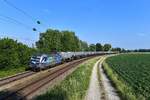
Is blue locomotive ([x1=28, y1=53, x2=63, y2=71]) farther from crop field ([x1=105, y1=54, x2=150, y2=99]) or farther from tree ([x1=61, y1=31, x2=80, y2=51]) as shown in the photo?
tree ([x1=61, y1=31, x2=80, y2=51])

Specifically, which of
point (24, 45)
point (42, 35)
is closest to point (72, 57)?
point (24, 45)

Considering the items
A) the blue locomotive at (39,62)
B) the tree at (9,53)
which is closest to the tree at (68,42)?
the tree at (9,53)

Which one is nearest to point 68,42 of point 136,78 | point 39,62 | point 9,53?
point 39,62

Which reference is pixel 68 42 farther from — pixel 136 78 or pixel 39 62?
pixel 136 78

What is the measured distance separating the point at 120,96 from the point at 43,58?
96.4ft

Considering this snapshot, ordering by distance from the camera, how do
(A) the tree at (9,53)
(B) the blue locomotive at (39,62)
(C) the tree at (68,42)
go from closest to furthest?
(A) the tree at (9,53) < (B) the blue locomotive at (39,62) < (C) the tree at (68,42)

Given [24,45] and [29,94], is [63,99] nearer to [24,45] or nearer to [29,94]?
[29,94]

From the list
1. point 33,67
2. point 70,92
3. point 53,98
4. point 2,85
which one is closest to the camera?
point 53,98

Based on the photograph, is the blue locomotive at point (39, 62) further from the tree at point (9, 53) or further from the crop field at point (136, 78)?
the crop field at point (136, 78)

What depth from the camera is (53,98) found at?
20.5m

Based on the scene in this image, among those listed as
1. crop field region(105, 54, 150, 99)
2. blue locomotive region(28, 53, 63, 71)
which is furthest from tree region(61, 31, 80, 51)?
blue locomotive region(28, 53, 63, 71)

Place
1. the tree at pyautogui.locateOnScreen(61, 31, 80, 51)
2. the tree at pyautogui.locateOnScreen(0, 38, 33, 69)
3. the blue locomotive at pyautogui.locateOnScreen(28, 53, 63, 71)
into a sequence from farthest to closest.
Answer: the tree at pyautogui.locateOnScreen(61, 31, 80, 51) → the blue locomotive at pyautogui.locateOnScreen(28, 53, 63, 71) → the tree at pyautogui.locateOnScreen(0, 38, 33, 69)

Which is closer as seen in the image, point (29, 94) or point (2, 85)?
point (29, 94)

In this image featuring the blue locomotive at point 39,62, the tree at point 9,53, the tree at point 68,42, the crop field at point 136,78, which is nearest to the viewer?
the crop field at point 136,78
